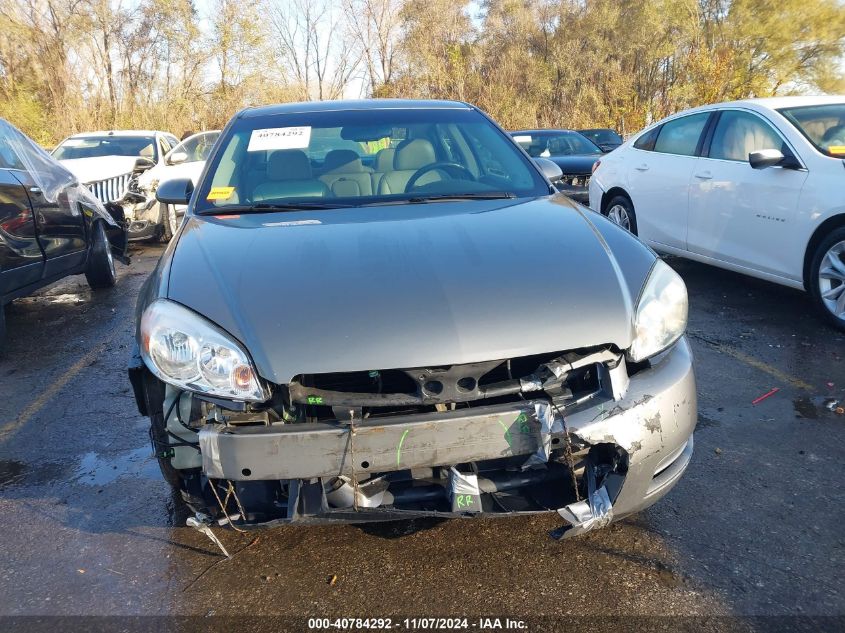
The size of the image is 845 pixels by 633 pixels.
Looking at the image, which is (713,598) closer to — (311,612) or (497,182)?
(311,612)

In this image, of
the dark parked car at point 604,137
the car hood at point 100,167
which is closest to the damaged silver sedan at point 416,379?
the car hood at point 100,167

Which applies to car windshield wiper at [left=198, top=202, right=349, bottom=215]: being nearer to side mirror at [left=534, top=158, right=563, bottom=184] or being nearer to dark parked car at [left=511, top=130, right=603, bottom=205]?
side mirror at [left=534, top=158, right=563, bottom=184]

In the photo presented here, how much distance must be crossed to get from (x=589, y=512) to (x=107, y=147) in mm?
10124

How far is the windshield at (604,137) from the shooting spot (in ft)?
50.1

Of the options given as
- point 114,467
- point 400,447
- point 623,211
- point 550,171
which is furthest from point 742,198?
point 114,467

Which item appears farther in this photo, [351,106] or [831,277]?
[831,277]

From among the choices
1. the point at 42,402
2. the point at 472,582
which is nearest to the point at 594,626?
the point at 472,582

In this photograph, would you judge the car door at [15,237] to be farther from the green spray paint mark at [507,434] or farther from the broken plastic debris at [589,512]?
the broken plastic debris at [589,512]

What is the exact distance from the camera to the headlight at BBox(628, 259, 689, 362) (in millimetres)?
2131

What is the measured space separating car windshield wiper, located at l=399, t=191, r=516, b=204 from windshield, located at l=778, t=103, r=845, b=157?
287 centimetres

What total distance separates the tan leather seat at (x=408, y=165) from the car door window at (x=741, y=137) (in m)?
2.96

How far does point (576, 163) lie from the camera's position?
10.8 meters

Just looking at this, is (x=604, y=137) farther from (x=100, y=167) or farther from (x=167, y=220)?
(x=100, y=167)

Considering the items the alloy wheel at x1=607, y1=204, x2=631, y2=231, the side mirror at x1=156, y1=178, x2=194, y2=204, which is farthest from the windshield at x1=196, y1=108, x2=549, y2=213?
the alloy wheel at x1=607, y1=204, x2=631, y2=231
